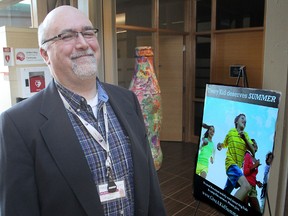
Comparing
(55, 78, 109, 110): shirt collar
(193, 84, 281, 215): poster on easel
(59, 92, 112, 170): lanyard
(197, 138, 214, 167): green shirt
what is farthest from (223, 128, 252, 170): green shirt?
(55, 78, 109, 110): shirt collar

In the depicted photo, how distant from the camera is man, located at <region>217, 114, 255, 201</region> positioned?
61.0 inches

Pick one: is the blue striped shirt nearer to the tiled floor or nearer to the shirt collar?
the shirt collar

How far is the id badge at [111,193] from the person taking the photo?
114cm

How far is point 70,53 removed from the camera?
1.16m

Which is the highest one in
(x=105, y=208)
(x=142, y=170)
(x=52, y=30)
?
(x=52, y=30)

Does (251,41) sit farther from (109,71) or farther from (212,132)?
(212,132)

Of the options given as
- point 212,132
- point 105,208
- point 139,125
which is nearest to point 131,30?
point 212,132

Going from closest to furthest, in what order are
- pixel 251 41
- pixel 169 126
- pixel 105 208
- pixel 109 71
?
pixel 105 208
pixel 109 71
pixel 251 41
pixel 169 126

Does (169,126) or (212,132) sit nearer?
(212,132)

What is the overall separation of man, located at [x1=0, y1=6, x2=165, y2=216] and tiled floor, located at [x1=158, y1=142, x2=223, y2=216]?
1.20 m

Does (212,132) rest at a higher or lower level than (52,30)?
lower

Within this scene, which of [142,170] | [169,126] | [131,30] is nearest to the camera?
[142,170]

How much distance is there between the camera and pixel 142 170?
126 cm

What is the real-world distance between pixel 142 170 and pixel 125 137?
0.17m
